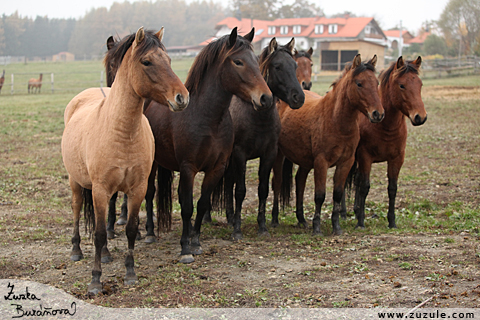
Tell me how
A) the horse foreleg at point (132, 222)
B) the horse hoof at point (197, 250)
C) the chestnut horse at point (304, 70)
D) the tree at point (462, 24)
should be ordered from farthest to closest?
the tree at point (462, 24)
the chestnut horse at point (304, 70)
the horse hoof at point (197, 250)
the horse foreleg at point (132, 222)

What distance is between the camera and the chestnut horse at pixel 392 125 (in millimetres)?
6238

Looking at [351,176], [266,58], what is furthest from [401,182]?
[266,58]

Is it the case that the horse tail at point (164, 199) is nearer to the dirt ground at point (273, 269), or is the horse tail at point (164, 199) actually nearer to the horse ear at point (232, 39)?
the dirt ground at point (273, 269)

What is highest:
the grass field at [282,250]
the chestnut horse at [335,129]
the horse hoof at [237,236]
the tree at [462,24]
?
the tree at [462,24]

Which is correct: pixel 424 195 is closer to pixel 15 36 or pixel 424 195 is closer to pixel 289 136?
pixel 289 136

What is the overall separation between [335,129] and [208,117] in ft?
Answer: 6.00

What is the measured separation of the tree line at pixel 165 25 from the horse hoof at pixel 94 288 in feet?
152

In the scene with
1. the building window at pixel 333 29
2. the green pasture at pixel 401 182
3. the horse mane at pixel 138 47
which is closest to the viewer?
the horse mane at pixel 138 47

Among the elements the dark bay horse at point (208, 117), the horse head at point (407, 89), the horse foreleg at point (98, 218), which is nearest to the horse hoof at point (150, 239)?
the dark bay horse at point (208, 117)

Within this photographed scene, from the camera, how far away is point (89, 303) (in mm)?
4008

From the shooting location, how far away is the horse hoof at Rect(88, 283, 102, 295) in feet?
13.8

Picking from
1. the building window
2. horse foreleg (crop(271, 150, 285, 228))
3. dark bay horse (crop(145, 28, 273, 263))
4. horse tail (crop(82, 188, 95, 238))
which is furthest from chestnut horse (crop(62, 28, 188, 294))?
the building window

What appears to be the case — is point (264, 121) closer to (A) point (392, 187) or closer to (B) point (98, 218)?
(A) point (392, 187)

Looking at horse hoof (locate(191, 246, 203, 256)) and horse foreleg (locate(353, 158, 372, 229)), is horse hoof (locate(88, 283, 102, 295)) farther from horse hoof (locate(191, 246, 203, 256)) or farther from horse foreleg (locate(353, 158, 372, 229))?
horse foreleg (locate(353, 158, 372, 229))
